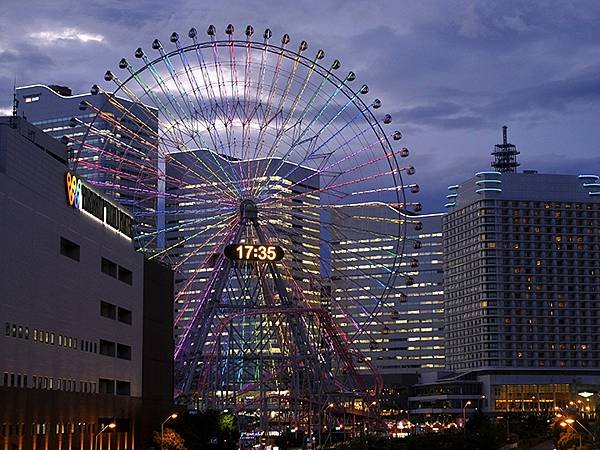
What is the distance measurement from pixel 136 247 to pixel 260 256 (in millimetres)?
11376

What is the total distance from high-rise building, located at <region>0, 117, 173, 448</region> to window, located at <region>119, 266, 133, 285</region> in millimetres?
118

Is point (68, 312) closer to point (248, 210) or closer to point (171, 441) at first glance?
point (171, 441)

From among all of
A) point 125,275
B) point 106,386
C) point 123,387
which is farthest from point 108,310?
point 123,387

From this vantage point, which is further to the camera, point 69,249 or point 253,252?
point 253,252

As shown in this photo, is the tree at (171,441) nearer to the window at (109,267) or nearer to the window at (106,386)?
the window at (106,386)

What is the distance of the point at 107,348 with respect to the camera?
86750mm

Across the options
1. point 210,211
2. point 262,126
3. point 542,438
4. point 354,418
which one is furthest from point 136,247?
point 542,438

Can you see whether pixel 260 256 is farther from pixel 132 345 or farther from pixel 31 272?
pixel 31 272

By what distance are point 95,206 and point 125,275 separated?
29.9 feet

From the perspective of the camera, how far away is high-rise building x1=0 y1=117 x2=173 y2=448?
67250 mm

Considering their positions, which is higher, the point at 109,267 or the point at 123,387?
the point at 109,267

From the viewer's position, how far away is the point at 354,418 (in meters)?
132

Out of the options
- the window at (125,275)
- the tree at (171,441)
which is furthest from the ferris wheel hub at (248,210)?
the tree at (171,441)

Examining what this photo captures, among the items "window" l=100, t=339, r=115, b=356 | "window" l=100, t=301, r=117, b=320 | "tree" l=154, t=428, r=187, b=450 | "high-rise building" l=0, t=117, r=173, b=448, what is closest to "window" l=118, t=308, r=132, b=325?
"high-rise building" l=0, t=117, r=173, b=448
